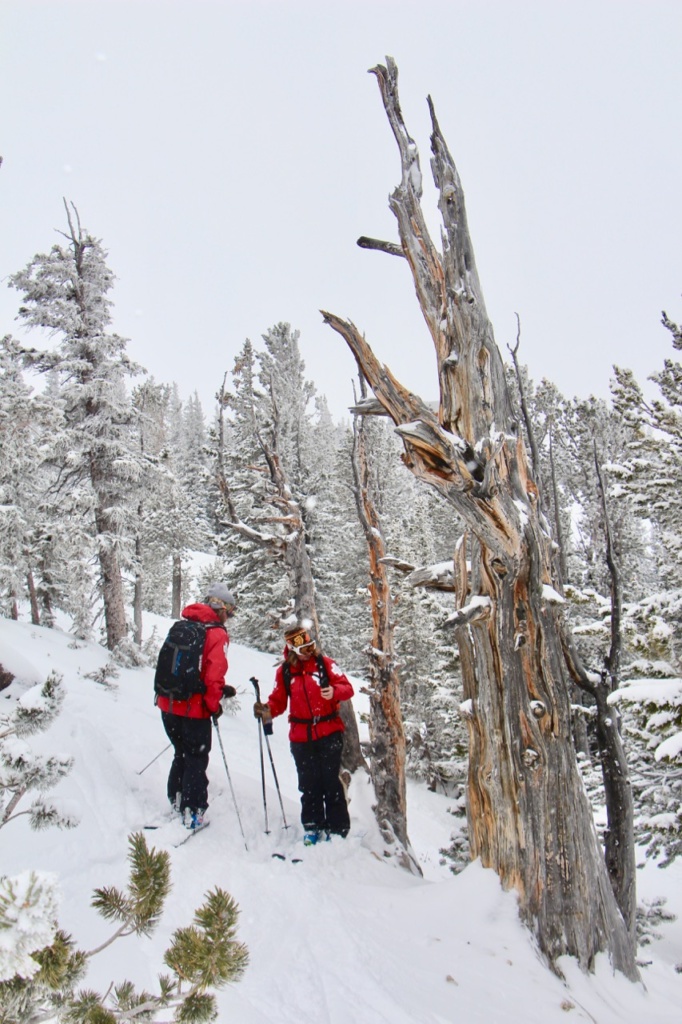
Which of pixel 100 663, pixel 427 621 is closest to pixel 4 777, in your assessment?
pixel 100 663

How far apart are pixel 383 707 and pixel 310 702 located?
5.06ft

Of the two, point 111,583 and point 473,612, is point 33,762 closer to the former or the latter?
point 473,612

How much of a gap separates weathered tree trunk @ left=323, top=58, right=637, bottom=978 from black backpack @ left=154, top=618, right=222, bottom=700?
8.36 ft

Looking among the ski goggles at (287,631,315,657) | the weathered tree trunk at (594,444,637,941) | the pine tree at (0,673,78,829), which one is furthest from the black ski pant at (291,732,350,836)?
the pine tree at (0,673,78,829)

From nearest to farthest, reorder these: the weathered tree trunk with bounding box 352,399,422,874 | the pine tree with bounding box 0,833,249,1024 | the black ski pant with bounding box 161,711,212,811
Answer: the pine tree with bounding box 0,833,249,1024, the black ski pant with bounding box 161,711,212,811, the weathered tree trunk with bounding box 352,399,422,874

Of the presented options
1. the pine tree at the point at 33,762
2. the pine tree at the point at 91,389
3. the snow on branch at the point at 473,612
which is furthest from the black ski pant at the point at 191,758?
the pine tree at the point at 91,389

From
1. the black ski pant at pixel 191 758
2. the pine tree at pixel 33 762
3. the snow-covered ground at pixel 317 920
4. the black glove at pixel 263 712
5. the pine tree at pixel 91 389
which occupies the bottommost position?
the snow-covered ground at pixel 317 920

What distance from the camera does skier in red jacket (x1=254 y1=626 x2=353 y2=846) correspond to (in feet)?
18.0

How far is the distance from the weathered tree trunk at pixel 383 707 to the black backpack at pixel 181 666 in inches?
79.9

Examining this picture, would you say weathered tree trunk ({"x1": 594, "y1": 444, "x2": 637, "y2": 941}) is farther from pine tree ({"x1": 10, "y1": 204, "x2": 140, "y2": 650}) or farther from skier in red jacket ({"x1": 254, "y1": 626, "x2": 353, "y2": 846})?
pine tree ({"x1": 10, "y1": 204, "x2": 140, "y2": 650})

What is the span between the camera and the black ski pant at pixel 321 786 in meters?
5.44

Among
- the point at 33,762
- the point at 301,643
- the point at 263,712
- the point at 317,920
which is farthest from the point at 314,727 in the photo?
the point at 33,762

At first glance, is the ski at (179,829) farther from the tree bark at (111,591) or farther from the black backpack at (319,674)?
the tree bark at (111,591)

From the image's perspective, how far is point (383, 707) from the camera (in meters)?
6.85
